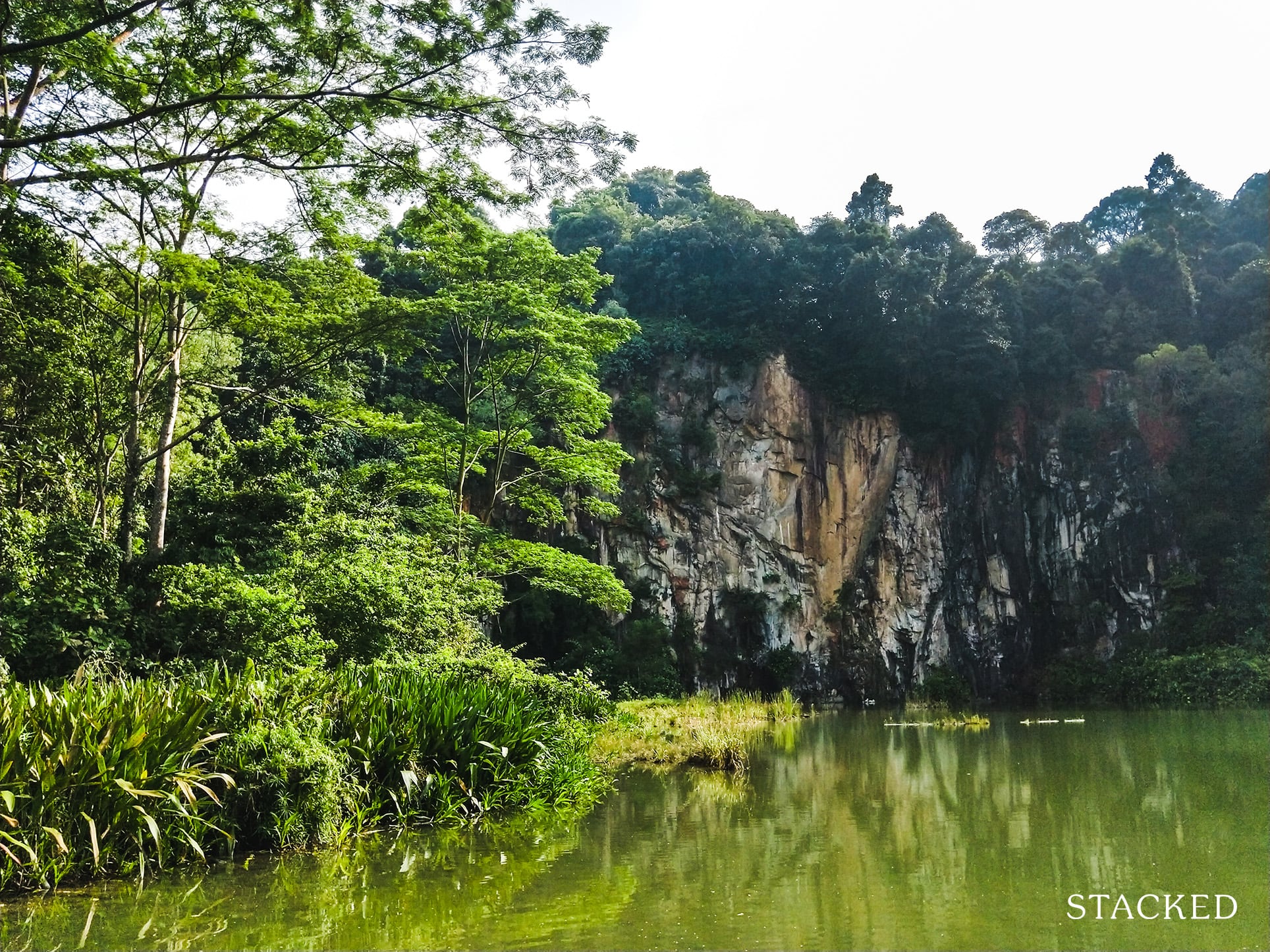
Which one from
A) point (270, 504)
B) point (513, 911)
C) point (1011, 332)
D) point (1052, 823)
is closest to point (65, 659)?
point (270, 504)

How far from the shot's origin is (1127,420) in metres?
25.0

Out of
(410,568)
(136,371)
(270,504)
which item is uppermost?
(136,371)

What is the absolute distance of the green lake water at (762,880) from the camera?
404 centimetres

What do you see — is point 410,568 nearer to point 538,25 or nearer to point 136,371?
point 136,371

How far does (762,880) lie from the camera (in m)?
4.99

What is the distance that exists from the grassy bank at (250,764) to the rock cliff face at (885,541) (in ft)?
52.6

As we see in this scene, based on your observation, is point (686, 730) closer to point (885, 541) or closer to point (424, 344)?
point (424, 344)

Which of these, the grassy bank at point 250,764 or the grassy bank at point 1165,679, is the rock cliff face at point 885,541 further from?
the grassy bank at point 250,764

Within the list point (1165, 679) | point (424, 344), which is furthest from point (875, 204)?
point (424, 344)

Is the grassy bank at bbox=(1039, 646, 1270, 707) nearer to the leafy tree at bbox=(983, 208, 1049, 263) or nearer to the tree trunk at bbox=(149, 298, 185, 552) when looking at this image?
the leafy tree at bbox=(983, 208, 1049, 263)

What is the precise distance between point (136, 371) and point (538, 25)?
7.23 m

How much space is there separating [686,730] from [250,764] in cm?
762

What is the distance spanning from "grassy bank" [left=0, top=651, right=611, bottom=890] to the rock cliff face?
1604cm

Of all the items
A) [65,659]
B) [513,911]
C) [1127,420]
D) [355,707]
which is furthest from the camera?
[1127,420]
